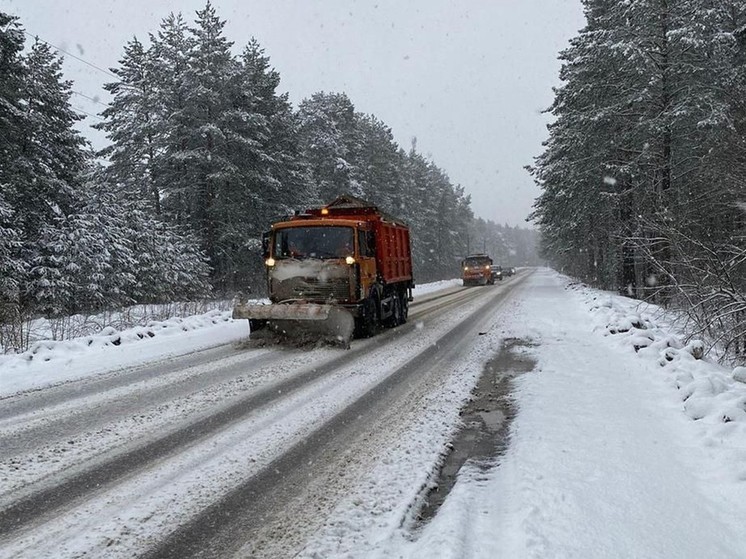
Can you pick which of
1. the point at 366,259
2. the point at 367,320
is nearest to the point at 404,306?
the point at 367,320

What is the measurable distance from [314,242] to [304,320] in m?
2.09

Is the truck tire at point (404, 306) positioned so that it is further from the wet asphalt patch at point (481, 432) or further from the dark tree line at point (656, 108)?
the wet asphalt patch at point (481, 432)

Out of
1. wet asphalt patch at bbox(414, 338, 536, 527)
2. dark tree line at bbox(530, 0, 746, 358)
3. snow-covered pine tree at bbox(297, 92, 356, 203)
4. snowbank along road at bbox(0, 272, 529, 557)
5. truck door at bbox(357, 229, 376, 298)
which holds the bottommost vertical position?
wet asphalt patch at bbox(414, 338, 536, 527)

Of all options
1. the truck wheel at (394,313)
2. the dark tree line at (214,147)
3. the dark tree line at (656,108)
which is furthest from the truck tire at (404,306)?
the dark tree line at (214,147)

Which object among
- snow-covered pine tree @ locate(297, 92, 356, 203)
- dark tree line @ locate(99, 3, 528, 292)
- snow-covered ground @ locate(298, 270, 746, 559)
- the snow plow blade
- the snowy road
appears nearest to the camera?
snow-covered ground @ locate(298, 270, 746, 559)

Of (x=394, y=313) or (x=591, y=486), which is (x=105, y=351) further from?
(x=591, y=486)

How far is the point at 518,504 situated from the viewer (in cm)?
347

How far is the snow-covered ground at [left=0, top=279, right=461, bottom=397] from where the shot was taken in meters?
7.91

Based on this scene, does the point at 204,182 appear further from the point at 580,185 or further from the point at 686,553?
the point at 686,553

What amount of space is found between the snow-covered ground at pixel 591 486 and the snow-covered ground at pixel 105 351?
5914mm

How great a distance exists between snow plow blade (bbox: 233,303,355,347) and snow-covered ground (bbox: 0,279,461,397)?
39.8 inches

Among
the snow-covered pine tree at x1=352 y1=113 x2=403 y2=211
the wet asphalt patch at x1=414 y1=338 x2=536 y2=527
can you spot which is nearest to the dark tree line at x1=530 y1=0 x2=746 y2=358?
the wet asphalt patch at x1=414 y1=338 x2=536 y2=527

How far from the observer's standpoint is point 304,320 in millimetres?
10688

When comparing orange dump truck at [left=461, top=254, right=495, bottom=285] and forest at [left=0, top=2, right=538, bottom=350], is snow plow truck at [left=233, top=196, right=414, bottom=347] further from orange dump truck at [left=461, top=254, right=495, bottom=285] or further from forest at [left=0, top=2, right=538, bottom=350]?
orange dump truck at [left=461, top=254, right=495, bottom=285]
